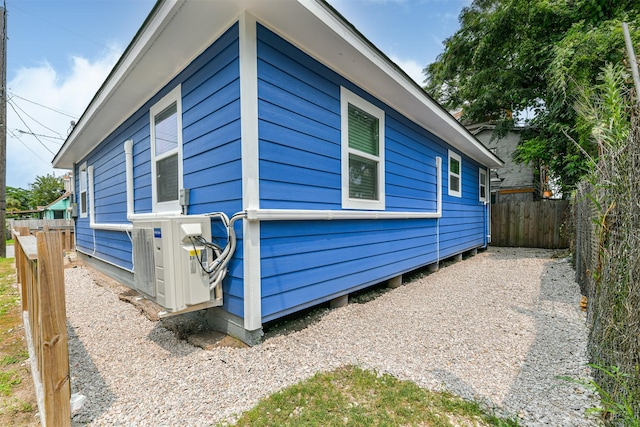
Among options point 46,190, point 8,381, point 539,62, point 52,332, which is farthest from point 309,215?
point 46,190

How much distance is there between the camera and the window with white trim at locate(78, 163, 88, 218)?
23.0 ft

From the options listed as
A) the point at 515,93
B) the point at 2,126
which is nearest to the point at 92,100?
the point at 2,126

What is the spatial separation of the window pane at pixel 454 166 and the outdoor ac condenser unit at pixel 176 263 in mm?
5794

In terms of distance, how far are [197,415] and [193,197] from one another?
205 cm

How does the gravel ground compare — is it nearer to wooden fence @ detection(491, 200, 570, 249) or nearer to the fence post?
the fence post

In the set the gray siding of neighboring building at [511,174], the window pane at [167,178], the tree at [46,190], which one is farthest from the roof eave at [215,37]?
the tree at [46,190]

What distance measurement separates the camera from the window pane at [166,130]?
3465 mm

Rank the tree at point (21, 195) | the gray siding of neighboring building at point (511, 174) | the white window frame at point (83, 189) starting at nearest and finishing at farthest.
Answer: the white window frame at point (83, 189) < the gray siding of neighboring building at point (511, 174) < the tree at point (21, 195)

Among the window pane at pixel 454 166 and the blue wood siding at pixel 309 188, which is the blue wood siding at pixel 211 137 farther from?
the window pane at pixel 454 166

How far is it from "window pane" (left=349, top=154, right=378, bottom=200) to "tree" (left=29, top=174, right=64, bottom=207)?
126 ft

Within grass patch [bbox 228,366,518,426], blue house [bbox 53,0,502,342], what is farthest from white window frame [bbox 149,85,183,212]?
grass patch [bbox 228,366,518,426]

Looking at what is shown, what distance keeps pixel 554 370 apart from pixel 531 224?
29.1 ft

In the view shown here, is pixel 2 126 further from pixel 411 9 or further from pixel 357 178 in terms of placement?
pixel 411 9

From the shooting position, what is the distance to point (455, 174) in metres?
6.89
